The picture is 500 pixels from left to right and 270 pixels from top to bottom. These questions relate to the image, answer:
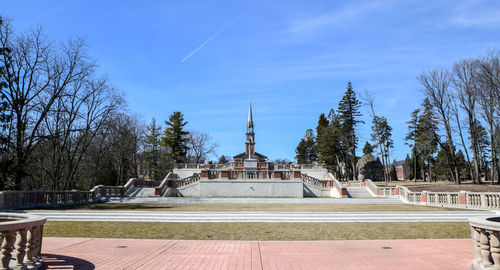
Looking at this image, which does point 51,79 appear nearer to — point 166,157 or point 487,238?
point 487,238

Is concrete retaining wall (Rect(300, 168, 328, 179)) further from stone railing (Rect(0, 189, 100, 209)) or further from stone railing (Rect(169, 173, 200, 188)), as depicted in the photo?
stone railing (Rect(0, 189, 100, 209))

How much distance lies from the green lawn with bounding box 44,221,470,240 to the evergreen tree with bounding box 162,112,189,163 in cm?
5101

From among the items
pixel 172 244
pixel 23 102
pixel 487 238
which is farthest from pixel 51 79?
pixel 487 238

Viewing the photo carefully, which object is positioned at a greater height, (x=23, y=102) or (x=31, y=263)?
(x=23, y=102)

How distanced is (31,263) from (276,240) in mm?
7296

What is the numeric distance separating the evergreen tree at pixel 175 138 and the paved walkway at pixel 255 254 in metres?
54.8

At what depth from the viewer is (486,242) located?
612 cm

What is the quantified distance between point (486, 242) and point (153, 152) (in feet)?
203

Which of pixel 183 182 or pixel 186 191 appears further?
pixel 183 182

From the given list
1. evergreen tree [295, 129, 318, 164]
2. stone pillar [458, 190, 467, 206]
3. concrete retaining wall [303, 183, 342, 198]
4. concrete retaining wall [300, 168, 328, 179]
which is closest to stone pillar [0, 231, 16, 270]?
stone pillar [458, 190, 467, 206]

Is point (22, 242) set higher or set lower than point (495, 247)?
higher

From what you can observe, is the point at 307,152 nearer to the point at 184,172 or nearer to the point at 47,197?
the point at 184,172

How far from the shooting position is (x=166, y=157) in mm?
63812

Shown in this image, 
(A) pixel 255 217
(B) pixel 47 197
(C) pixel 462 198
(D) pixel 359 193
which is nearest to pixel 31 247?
(A) pixel 255 217
